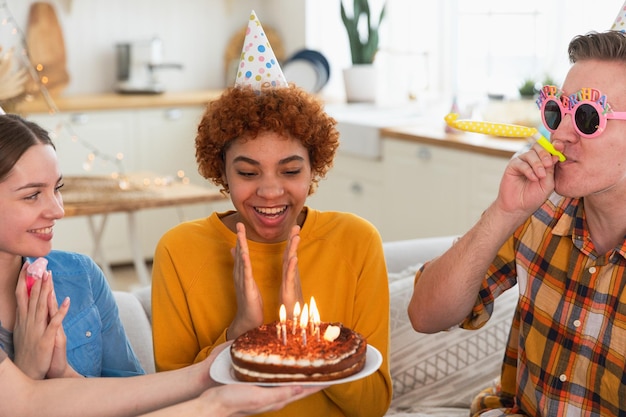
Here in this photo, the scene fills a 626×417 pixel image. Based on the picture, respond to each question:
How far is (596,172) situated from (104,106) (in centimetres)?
424

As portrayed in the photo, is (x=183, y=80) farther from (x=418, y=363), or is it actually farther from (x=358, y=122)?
(x=418, y=363)


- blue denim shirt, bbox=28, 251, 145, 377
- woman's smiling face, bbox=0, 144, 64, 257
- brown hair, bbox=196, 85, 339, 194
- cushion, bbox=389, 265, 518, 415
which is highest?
brown hair, bbox=196, 85, 339, 194

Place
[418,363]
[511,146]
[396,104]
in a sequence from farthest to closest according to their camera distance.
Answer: [396,104]
[511,146]
[418,363]

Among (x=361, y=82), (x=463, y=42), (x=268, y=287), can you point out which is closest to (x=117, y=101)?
(x=361, y=82)

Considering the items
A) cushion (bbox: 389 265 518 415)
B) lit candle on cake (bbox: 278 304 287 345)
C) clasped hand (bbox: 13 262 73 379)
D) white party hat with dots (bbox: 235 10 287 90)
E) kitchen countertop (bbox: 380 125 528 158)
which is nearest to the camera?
lit candle on cake (bbox: 278 304 287 345)

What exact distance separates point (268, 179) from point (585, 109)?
2.09 ft

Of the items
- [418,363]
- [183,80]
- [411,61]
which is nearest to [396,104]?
[411,61]

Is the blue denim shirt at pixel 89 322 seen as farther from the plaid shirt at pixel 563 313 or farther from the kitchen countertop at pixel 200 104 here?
the kitchen countertop at pixel 200 104

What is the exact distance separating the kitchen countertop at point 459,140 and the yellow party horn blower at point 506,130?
6.77ft

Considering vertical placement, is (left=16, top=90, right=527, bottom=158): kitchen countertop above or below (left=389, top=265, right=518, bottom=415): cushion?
above

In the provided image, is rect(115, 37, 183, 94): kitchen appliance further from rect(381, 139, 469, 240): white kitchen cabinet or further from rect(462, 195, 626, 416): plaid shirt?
rect(462, 195, 626, 416): plaid shirt

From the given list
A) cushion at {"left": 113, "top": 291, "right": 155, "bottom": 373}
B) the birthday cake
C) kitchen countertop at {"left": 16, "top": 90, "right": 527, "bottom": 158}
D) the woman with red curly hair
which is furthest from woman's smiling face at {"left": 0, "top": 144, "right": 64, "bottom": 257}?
kitchen countertop at {"left": 16, "top": 90, "right": 527, "bottom": 158}

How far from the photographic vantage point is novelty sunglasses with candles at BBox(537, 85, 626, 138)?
65.6 inches

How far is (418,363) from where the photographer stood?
8.34 feet
